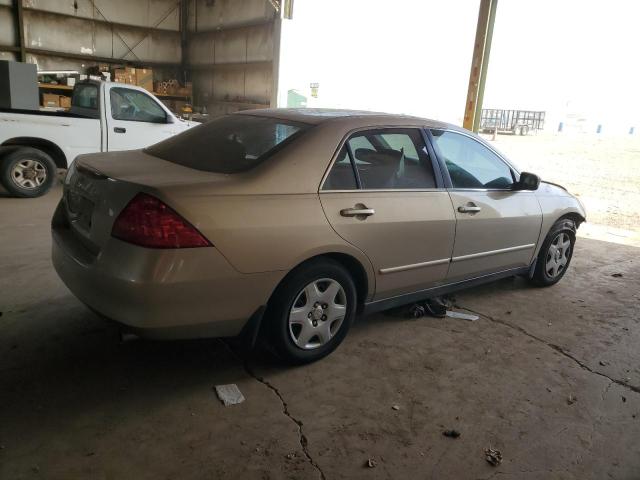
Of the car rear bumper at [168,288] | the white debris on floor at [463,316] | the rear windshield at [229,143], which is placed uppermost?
the rear windshield at [229,143]

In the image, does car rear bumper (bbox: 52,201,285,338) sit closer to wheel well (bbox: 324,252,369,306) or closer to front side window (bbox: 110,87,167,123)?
wheel well (bbox: 324,252,369,306)

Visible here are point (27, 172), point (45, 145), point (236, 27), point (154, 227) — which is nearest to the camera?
point (154, 227)

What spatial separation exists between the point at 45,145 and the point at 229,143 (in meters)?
5.44

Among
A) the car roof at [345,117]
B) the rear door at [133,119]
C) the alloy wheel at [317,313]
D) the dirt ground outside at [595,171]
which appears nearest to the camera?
the alloy wheel at [317,313]

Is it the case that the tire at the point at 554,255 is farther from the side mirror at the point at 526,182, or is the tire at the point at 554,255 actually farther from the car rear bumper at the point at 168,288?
the car rear bumper at the point at 168,288

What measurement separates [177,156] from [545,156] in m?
17.3

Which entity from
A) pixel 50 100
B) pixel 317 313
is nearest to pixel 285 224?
pixel 317 313

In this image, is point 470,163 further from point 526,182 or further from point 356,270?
point 356,270

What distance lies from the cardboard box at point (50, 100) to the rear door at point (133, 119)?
6.85 metres

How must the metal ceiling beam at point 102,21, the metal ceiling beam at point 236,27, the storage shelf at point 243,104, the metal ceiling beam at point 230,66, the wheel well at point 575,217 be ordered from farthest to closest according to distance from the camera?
the metal ceiling beam at point 102,21
the storage shelf at point 243,104
the metal ceiling beam at point 230,66
the metal ceiling beam at point 236,27
the wheel well at point 575,217

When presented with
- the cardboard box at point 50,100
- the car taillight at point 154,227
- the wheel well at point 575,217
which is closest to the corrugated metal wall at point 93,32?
the cardboard box at point 50,100

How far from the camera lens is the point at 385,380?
2.93 metres

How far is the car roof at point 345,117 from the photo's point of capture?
307cm

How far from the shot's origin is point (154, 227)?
2.27 metres
